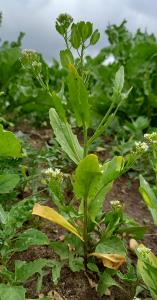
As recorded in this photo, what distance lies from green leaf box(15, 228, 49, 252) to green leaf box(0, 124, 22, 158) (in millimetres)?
320

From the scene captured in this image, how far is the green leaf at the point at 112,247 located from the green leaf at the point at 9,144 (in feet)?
1.58

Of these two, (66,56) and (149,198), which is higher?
(66,56)

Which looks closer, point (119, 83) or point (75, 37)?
point (75, 37)

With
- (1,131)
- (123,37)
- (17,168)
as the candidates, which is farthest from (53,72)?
(1,131)

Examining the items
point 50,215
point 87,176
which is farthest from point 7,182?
point 87,176

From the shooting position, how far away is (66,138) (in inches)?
95.4

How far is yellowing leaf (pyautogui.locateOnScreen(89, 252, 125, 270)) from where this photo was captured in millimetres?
2273

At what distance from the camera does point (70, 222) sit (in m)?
2.31

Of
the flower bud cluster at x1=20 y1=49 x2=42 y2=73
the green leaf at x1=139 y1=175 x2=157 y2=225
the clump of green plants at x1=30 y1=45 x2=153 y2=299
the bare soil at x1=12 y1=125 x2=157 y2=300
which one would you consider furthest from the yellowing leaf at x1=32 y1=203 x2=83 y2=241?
the flower bud cluster at x1=20 y1=49 x2=42 y2=73

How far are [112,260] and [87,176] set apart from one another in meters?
0.36

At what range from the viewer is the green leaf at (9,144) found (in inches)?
89.5

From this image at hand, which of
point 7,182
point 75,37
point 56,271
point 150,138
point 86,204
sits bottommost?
point 56,271

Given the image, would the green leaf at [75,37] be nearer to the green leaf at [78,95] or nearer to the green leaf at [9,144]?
the green leaf at [78,95]

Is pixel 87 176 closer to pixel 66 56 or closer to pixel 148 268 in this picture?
pixel 148 268
